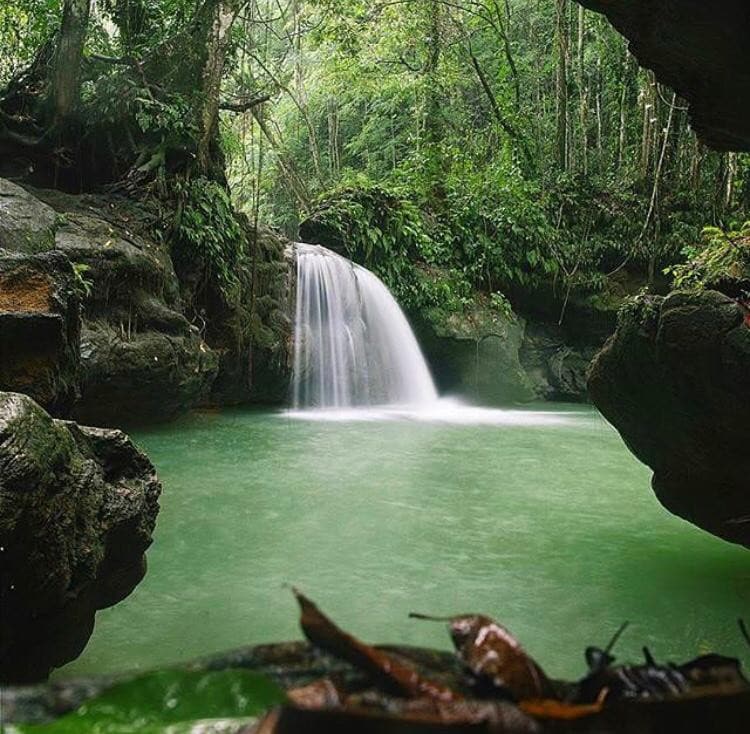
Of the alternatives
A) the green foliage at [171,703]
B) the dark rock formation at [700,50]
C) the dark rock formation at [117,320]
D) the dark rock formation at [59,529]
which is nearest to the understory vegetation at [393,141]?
the dark rock formation at [117,320]

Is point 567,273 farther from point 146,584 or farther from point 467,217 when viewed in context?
point 146,584

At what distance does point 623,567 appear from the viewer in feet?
15.7

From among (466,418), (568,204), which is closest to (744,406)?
(466,418)

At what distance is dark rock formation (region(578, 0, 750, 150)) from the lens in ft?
10.4

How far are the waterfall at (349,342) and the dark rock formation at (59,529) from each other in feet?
32.2

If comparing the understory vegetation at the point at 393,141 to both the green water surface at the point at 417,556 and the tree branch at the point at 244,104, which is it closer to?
the tree branch at the point at 244,104

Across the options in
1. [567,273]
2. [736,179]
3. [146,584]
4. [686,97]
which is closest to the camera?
[686,97]

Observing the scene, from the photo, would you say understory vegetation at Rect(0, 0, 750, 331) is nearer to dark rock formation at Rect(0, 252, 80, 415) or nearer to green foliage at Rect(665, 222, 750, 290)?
green foliage at Rect(665, 222, 750, 290)

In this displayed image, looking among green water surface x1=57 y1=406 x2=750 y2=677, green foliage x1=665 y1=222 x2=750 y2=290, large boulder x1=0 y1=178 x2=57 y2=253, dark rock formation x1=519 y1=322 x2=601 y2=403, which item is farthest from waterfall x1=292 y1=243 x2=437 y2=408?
green foliage x1=665 y1=222 x2=750 y2=290

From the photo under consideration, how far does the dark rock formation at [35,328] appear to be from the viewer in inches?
155

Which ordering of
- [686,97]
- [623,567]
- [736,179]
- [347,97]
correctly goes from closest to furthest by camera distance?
[686,97], [623,567], [736,179], [347,97]

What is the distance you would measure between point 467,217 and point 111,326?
9.43 m

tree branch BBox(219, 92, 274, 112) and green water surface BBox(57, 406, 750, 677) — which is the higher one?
tree branch BBox(219, 92, 274, 112)

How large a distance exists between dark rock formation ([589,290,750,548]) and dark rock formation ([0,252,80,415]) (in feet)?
10.1
